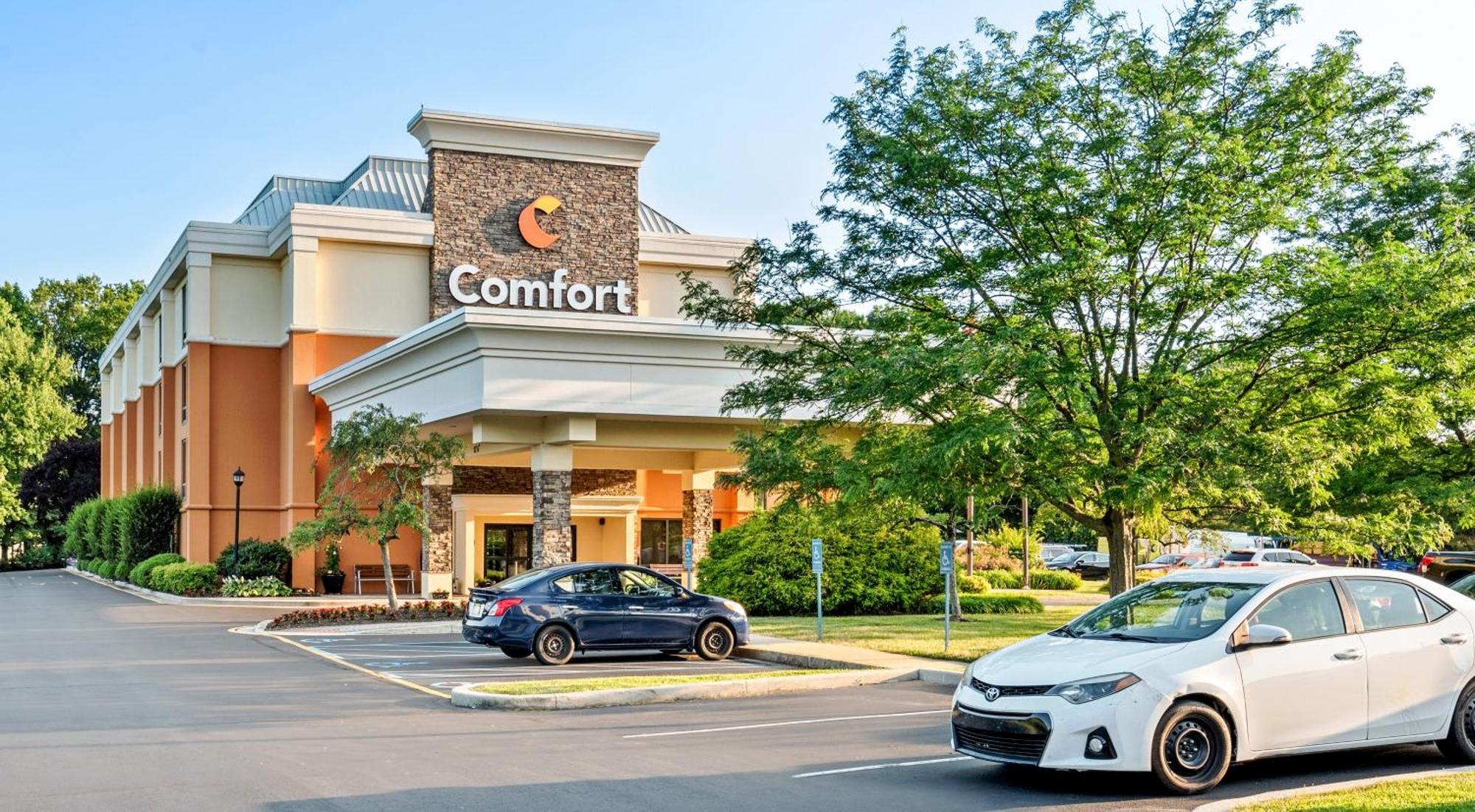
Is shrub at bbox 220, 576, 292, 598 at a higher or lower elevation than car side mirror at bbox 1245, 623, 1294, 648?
lower

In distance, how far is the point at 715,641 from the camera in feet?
67.6

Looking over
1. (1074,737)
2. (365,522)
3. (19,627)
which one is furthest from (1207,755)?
(19,627)

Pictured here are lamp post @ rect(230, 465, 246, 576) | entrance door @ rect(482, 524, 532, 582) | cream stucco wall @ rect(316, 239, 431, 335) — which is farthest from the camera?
cream stucco wall @ rect(316, 239, 431, 335)

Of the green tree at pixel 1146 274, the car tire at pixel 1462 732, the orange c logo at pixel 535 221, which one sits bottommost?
the car tire at pixel 1462 732

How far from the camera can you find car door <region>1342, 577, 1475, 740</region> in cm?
1026

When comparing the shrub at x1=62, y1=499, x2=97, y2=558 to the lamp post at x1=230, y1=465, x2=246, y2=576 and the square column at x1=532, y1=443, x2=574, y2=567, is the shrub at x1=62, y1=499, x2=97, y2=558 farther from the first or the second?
the square column at x1=532, y1=443, x2=574, y2=567

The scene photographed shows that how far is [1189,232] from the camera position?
17.4m

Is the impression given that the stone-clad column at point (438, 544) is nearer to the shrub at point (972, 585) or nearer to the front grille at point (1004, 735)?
the shrub at point (972, 585)

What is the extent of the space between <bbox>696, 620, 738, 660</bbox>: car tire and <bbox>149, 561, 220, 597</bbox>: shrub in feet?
73.7

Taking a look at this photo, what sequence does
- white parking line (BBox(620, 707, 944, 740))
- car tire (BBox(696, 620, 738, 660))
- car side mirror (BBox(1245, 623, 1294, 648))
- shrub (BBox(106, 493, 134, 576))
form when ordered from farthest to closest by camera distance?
shrub (BBox(106, 493, 134, 576)), car tire (BBox(696, 620, 738, 660)), white parking line (BBox(620, 707, 944, 740)), car side mirror (BBox(1245, 623, 1294, 648))

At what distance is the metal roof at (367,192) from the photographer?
44812 mm

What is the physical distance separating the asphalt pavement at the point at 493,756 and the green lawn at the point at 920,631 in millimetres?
3789

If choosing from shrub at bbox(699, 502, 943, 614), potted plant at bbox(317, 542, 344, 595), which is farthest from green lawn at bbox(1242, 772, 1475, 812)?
potted plant at bbox(317, 542, 344, 595)

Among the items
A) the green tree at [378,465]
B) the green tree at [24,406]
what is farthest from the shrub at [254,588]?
the green tree at [24,406]
